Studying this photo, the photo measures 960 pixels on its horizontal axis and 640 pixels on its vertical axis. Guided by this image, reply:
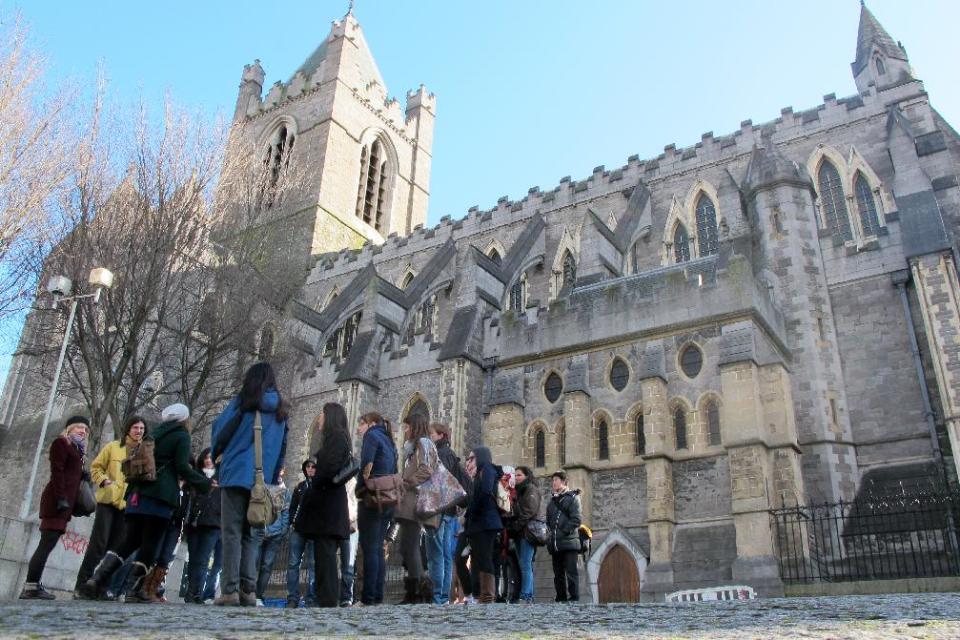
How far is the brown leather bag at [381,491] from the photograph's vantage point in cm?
709

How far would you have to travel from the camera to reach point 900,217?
58.0ft

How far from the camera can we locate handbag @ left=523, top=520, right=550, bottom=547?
29.1 ft

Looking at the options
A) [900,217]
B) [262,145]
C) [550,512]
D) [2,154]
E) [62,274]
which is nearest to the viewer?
[550,512]

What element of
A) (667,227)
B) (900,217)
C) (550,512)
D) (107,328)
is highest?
(667,227)

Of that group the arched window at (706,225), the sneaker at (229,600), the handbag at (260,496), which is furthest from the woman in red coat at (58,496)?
the arched window at (706,225)

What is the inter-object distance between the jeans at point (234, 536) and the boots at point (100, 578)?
50.7 inches

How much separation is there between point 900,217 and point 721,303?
5.10 metres

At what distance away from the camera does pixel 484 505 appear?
8.30 meters

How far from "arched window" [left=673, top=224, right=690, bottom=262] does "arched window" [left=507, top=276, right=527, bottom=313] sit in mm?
4953

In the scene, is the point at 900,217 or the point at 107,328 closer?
the point at 107,328

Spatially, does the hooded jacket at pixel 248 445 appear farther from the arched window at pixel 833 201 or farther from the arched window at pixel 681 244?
the arched window at pixel 681 244

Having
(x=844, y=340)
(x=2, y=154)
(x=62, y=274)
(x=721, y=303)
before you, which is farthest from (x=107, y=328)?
(x=844, y=340)

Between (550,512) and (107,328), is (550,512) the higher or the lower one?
the lower one

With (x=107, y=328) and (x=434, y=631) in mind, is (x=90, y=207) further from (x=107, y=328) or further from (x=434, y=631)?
(x=434, y=631)
